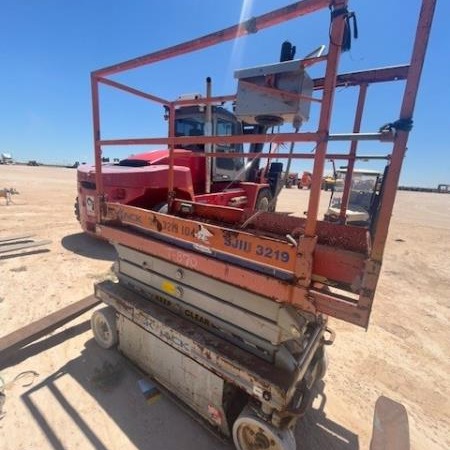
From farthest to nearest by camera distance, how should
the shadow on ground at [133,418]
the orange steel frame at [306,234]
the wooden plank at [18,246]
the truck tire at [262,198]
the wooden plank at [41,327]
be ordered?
the truck tire at [262,198] → the wooden plank at [18,246] → the wooden plank at [41,327] → the shadow on ground at [133,418] → the orange steel frame at [306,234]

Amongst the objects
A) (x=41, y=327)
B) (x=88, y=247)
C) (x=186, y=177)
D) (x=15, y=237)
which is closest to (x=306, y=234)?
(x=41, y=327)

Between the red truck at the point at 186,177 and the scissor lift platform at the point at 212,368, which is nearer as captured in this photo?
the scissor lift platform at the point at 212,368

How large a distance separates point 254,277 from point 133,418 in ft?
5.32

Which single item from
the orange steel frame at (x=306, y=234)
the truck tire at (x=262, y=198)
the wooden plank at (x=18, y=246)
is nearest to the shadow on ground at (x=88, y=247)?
the wooden plank at (x=18, y=246)

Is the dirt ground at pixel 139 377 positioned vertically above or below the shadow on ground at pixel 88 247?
below

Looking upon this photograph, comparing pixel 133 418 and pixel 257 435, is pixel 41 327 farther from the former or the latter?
pixel 257 435

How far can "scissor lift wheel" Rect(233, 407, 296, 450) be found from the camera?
5.96 ft

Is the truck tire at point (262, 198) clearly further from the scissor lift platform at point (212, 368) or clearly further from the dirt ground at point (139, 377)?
the scissor lift platform at point (212, 368)

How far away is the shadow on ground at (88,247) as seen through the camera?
585 cm

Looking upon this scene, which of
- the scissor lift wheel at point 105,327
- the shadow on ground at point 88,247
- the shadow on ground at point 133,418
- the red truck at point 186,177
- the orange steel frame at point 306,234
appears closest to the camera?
the orange steel frame at point 306,234

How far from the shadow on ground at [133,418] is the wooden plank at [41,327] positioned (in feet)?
1.63

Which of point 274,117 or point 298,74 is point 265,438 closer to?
point 274,117

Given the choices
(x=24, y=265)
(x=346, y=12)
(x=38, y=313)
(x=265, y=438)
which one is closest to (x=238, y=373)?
(x=265, y=438)

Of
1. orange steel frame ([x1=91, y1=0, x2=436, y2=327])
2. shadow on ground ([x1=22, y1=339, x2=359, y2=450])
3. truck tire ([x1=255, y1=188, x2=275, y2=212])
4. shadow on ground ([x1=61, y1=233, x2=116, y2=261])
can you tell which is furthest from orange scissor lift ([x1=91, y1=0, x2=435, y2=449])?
truck tire ([x1=255, y1=188, x2=275, y2=212])
